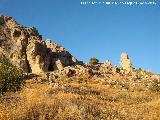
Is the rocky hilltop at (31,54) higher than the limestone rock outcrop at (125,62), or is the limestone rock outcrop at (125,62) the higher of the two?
the limestone rock outcrop at (125,62)

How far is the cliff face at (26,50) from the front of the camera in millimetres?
77062

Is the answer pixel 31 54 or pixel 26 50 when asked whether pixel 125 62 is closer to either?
pixel 31 54

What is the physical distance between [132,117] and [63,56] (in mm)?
67497

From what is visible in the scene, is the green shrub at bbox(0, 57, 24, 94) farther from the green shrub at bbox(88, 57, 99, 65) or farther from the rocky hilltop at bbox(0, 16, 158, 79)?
the green shrub at bbox(88, 57, 99, 65)

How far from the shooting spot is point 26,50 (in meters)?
78.6

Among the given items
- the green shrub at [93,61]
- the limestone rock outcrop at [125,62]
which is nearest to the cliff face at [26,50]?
the green shrub at [93,61]

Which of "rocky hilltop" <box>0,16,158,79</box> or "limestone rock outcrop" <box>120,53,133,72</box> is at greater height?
"limestone rock outcrop" <box>120,53,133,72</box>

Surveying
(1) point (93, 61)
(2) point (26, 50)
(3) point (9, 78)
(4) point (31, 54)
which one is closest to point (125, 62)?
(1) point (93, 61)

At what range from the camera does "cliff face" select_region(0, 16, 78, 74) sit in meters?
77.1

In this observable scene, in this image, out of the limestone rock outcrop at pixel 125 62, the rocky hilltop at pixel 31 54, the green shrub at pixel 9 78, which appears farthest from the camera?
the limestone rock outcrop at pixel 125 62

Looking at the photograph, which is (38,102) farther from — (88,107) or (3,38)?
(3,38)

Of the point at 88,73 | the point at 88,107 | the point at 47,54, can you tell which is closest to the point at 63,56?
the point at 47,54

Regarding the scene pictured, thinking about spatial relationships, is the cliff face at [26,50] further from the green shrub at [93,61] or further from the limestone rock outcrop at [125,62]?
the limestone rock outcrop at [125,62]

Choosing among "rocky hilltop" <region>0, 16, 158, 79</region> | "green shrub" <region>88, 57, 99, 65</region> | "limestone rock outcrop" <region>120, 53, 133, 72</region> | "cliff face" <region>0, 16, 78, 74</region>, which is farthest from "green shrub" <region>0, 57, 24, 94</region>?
"green shrub" <region>88, 57, 99, 65</region>
